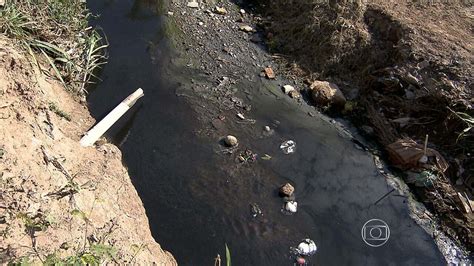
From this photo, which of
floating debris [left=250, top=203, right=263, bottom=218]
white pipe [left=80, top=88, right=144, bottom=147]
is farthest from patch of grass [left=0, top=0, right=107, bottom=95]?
floating debris [left=250, top=203, right=263, bottom=218]

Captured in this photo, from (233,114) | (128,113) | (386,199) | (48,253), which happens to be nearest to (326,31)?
(233,114)

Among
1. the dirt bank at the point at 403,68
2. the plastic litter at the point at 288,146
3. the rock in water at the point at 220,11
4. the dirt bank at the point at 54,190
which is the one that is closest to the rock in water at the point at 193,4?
the rock in water at the point at 220,11

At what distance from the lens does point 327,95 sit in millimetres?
7285

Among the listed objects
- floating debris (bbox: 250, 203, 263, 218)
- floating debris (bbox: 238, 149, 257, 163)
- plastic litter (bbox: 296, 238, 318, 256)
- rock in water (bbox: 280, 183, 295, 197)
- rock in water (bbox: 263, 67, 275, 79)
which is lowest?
plastic litter (bbox: 296, 238, 318, 256)

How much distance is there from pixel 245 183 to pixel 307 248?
116cm

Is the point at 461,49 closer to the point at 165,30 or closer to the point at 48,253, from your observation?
the point at 165,30

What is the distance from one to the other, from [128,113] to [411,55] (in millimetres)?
4333

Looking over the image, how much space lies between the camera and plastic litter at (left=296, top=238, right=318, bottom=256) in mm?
5555

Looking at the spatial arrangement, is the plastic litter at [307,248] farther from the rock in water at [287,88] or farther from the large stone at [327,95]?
the rock in water at [287,88]

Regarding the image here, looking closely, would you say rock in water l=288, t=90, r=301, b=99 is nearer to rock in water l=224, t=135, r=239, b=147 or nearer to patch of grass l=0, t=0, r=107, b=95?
rock in water l=224, t=135, r=239, b=147

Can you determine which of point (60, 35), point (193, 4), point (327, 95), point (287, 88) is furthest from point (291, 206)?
point (193, 4)

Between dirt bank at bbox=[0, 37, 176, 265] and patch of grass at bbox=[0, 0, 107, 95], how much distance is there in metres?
0.44

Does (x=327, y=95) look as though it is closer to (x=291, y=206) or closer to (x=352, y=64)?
(x=352, y=64)

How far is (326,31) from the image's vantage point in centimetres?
782
